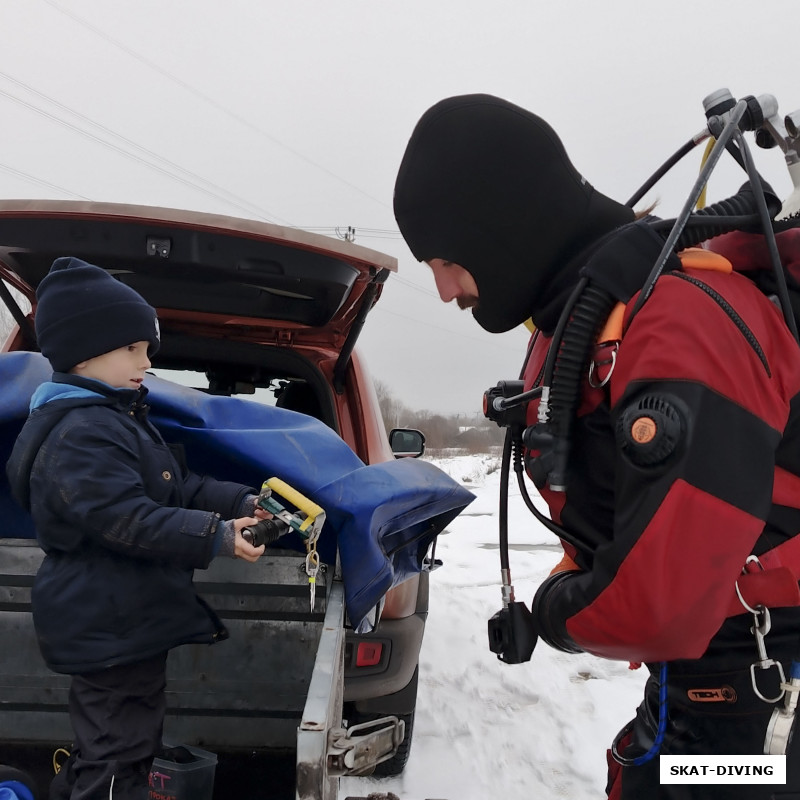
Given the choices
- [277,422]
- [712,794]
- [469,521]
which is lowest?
[469,521]

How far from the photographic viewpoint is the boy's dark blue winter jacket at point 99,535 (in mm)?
1638

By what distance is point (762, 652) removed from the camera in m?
1.08

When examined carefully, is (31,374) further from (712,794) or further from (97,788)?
(712,794)

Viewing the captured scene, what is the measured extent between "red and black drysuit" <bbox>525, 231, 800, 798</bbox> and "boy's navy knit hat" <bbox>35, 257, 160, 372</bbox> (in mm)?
1283

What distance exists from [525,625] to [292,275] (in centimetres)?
156

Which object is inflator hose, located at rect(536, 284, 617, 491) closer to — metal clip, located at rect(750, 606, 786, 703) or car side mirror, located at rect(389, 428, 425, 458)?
metal clip, located at rect(750, 606, 786, 703)

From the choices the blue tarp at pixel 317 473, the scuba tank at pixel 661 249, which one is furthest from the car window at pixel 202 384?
the scuba tank at pixel 661 249

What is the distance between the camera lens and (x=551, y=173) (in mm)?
1337

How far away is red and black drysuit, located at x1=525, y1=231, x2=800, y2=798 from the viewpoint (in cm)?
97

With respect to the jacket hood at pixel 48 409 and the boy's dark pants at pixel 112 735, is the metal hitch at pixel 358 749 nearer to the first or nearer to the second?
the boy's dark pants at pixel 112 735

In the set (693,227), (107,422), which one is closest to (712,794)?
(693,227)

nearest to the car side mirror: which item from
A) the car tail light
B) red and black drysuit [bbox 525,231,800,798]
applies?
the car tail light

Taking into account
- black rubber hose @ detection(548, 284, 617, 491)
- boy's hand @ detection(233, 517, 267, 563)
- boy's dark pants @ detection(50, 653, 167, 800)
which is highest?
black rubber hose @ detection(548, 284, 617, 491)

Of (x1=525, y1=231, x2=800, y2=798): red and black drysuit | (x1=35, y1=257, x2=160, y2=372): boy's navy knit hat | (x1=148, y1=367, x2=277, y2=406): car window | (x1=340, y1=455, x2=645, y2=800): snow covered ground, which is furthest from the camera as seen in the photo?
(x1=148, y1=367, x2=277, y2=406): car window
